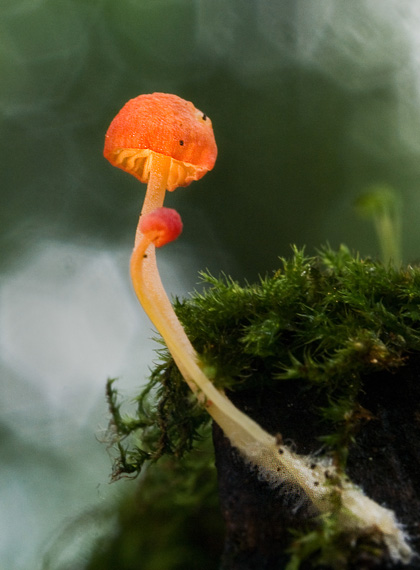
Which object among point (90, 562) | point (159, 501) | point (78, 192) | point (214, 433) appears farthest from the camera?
point (78, 192)

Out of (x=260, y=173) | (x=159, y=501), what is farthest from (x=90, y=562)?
(x=260, y=173)

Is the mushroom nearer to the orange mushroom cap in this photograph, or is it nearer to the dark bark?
the orange mushroom cap

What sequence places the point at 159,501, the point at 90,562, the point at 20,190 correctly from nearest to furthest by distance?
the point at 90,562 < the point at 159,501 < the point at 20,190

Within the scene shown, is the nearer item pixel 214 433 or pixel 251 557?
pixel 251 557

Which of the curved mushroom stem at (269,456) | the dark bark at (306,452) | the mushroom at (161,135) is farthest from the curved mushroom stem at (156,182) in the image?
the dark bark at (306,452)

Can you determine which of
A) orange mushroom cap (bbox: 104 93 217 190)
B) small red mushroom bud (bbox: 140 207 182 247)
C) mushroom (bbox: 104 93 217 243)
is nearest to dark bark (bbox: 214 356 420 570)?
small red mushroom bud (bbox: 140 207 182 247)

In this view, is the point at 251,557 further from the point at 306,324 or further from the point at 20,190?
the point at 20,190
